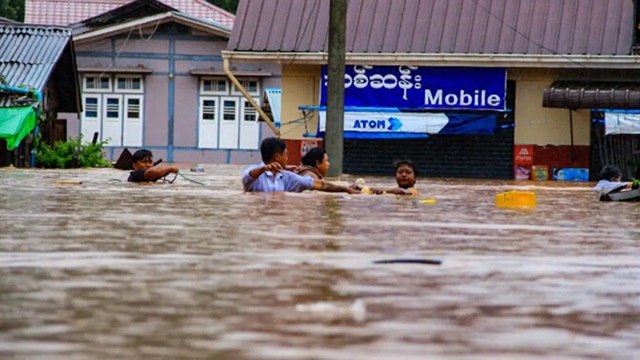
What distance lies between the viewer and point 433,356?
353 cm

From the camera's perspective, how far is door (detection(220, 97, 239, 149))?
42.2m

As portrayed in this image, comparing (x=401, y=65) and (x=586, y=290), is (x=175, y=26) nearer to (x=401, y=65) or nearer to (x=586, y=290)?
(x=401, y=65)

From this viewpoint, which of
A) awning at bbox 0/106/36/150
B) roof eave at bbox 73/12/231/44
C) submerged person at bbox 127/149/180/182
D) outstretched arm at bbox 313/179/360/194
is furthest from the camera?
roof eave at bbox 73/12/231/44

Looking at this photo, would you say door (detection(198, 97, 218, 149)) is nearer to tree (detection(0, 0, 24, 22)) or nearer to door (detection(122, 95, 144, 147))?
door (detection(122, 95, 144, 147))

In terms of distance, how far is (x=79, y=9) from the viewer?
52.3 m

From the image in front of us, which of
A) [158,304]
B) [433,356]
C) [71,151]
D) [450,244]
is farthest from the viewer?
[71,151]

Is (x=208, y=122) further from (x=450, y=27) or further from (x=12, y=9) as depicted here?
(x=12, y=9)

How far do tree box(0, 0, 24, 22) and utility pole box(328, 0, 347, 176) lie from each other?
34944 millimetres

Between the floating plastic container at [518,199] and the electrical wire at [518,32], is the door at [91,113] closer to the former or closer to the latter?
the electrical wire at [518,32]

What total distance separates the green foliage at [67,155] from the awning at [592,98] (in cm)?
1031

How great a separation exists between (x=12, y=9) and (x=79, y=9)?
17.7 feet

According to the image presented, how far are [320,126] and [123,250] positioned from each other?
74.2 feet

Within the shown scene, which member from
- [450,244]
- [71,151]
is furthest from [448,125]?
[450,244]

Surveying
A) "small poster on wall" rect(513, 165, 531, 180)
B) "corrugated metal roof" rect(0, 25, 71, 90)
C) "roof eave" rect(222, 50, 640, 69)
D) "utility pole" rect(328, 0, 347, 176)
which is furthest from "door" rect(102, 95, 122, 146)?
"utility pole" rect(328, 0, 347, 176)
